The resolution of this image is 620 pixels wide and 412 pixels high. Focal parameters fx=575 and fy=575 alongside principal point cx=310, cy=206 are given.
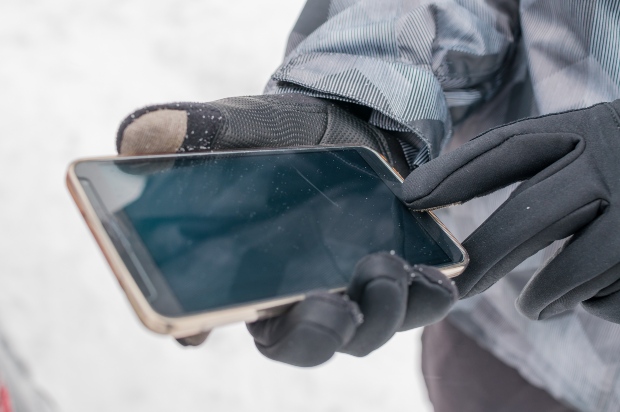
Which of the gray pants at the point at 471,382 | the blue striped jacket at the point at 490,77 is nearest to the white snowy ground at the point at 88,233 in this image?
Result: the gray pants at the point at 471,382

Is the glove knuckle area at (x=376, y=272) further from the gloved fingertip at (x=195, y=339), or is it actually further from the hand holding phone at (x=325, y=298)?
the gloved fingertip at (x=195, y=339)

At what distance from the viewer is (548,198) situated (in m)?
0.52

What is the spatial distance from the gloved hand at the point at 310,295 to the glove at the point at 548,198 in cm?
10

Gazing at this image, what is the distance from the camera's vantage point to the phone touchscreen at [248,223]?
1.42ft

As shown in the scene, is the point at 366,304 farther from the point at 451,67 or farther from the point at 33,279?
the point at 33,279

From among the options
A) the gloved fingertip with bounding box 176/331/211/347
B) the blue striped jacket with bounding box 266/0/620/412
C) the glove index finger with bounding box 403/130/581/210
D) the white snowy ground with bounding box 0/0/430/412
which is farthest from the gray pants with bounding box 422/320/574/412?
the gloved fingertip with bounding box 176/331/211/347

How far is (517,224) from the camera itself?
1.71 feet

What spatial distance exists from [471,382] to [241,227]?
50cm

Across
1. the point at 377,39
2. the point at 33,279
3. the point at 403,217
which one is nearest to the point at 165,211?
the point at 403,217

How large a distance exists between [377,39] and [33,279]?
2.80 feet

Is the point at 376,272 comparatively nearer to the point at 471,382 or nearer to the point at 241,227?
the point at 241,227

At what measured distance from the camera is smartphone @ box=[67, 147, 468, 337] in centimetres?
42

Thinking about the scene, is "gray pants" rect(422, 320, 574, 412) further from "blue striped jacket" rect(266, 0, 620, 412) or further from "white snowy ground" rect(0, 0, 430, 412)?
"white snowy ground" rect(0, 0, 430, 412)

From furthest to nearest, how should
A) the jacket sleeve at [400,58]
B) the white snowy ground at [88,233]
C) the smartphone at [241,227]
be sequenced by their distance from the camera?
the white snowy ground at [88,233], the jacket sleeve at [400,58], the smartphone at [241,227]
